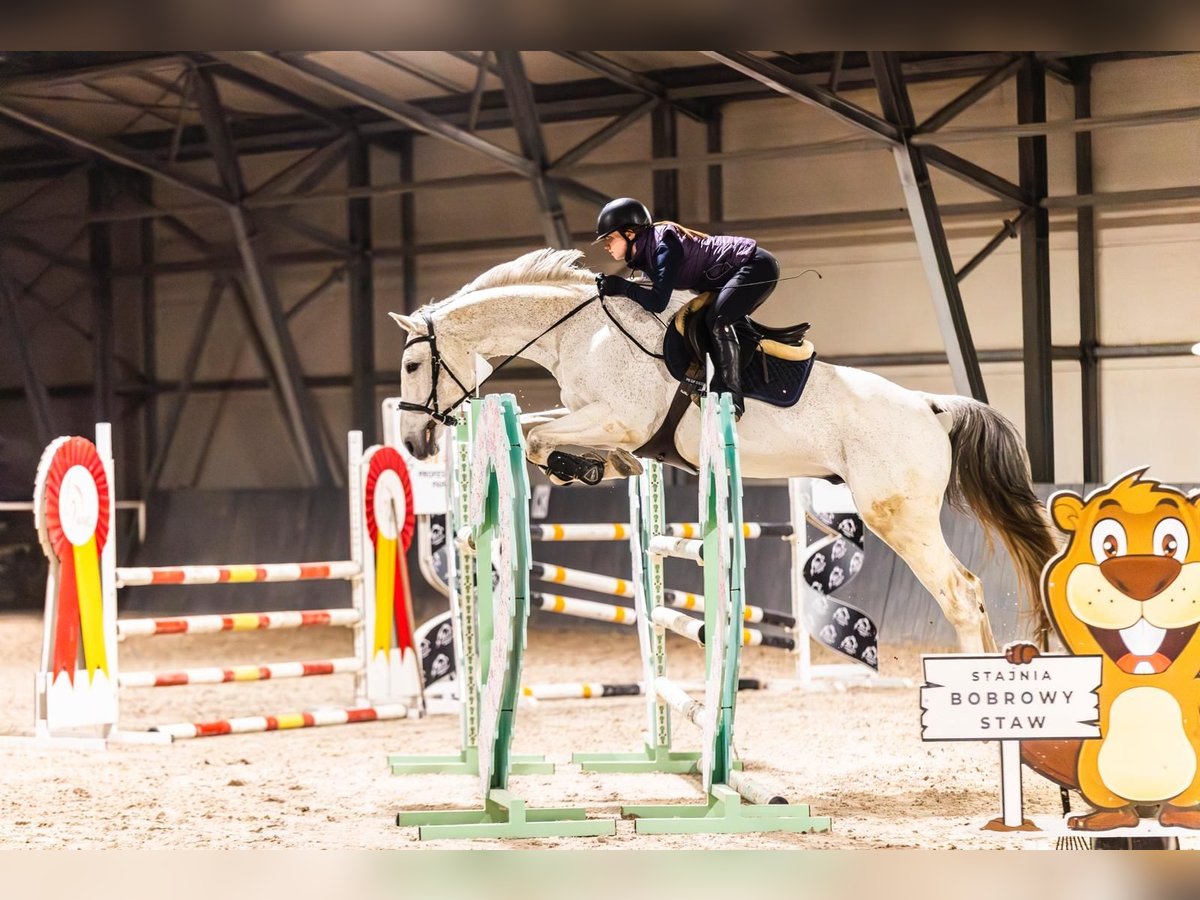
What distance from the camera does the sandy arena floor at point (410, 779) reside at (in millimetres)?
3246

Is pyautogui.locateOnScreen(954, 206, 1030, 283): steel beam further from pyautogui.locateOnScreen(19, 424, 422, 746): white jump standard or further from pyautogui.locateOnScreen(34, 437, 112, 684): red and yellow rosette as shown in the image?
pyautogui.locateOnScreen(34, 437, 112, 684): red and yellow rosette

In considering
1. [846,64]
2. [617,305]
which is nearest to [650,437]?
[617,305]

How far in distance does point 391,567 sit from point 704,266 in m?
2.24

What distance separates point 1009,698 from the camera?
9.80 ft

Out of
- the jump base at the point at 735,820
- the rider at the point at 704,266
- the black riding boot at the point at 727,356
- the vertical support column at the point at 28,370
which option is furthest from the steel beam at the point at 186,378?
the jump base at the point at 735,820

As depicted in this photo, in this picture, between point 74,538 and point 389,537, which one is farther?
point 389,537

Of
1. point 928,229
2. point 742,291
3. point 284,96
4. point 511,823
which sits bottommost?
point 511,823

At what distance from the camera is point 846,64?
322 inches

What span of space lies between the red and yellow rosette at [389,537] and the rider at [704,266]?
1.95 metres

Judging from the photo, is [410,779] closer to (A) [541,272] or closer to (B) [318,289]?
(A) [541,272]

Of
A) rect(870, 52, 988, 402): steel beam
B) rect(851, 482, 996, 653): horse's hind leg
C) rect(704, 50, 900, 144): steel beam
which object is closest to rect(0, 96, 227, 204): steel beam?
rect(704, 50, 900, 144): steel beam

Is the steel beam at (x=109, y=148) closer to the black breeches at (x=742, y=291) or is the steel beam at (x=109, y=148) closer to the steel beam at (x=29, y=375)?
the steel beam at (x=29, y=375)

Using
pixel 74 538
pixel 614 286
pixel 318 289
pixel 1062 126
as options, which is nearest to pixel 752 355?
pixel 614 286

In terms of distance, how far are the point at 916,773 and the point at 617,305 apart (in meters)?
1.66
